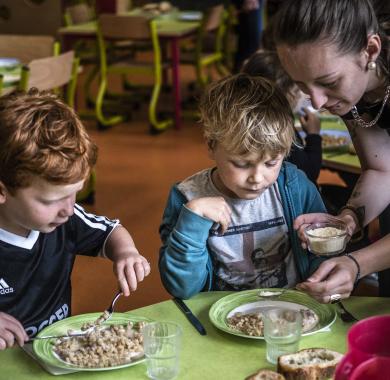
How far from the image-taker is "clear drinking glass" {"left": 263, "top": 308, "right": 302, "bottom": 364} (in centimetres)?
153

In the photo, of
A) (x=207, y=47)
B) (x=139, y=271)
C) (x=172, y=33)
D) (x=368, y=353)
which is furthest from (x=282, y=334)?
(x=207, y=47)

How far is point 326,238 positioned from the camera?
189cm

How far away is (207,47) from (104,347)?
6.69 m

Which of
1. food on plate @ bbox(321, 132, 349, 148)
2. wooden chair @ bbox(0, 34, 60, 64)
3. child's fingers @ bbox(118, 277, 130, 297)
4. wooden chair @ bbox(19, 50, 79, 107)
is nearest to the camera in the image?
child's fingers @ bbox(118, 277, 130, 297)

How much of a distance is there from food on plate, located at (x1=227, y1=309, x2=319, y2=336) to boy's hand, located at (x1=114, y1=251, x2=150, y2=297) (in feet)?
0.79

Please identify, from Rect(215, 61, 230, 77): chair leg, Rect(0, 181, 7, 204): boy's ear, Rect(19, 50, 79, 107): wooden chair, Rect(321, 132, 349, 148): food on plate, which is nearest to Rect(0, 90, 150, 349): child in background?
Rect(0, 181, 7, 204): boy's ear

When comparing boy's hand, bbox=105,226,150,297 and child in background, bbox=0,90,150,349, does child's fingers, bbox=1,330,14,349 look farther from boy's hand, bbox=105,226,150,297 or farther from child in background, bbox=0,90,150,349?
boy's hand, bbox=105,226,150,297

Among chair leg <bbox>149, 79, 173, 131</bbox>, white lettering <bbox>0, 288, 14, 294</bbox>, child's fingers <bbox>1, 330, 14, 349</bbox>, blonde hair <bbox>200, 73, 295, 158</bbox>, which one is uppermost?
blonde hair <bbox>200, 73, 295, 158</bbox>

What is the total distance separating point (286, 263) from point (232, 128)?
16.3 inches

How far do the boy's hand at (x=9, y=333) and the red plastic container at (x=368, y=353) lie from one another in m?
0.72

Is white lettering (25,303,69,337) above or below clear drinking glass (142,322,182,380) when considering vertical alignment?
below

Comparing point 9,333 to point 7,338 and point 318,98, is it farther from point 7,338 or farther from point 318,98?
point 318,98

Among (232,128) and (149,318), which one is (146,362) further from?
(232,128)

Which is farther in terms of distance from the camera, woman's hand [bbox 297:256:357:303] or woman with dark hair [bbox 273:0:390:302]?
woman with dark hair [bbox 273:0:390:302]
